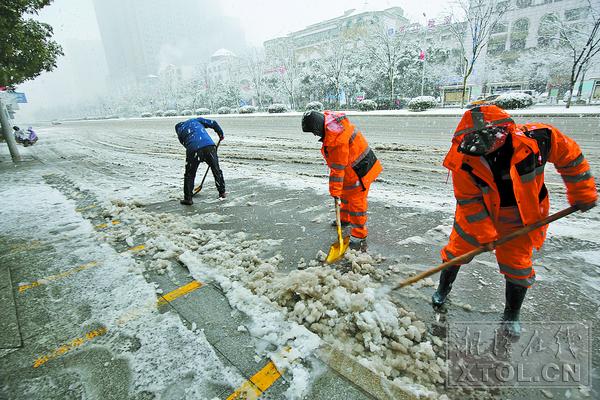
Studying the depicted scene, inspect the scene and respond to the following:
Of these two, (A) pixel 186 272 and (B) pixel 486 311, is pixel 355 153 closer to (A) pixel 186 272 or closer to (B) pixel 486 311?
(B) pixel 486 311

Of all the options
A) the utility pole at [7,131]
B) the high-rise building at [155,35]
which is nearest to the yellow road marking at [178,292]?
the utility pole at [7,131]

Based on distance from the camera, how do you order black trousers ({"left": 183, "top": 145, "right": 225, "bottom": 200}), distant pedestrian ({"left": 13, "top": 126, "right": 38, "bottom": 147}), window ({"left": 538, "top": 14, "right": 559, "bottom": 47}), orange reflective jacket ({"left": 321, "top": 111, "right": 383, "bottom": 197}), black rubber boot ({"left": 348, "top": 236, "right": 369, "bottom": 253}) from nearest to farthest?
orange reflective jacket ({"left": 321, "top": 111, "right": 383, "bottom": 197}) < black rubber boot ({"left": 348, "top": 236, "right": 369, "bottom": 253}) < black trousers ({"left": 183, "top": 145, "right": 225, "bottom": 200}) < distant pedestrian ({"left": 13, "top": 126, "right": 38, "bottom": 147}) < window ({"left": 538, "top": 14, "right": 559, "bottom": 47})

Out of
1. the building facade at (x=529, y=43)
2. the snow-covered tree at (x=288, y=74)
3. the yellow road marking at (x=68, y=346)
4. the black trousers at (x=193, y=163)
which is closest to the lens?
the yellow road marking at (x=68, y=346)

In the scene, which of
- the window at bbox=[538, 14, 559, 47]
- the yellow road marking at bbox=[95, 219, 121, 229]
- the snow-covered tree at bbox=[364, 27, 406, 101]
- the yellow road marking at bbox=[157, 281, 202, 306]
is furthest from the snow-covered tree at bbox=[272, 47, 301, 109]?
the yellow road marking at bbox=[157, 281, 202, 306]

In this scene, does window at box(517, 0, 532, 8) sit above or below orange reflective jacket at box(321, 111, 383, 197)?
above

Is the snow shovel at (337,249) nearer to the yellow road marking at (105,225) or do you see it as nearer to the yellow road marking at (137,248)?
the yellow road marking at (137,248)

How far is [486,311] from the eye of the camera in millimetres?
2406

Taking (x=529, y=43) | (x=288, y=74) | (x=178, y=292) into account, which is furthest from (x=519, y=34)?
(x=178, y=292)

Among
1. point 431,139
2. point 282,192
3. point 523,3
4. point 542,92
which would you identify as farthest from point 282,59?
point 282,192

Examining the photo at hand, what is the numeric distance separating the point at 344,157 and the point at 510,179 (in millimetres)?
1555

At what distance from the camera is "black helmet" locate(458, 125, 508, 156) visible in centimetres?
174

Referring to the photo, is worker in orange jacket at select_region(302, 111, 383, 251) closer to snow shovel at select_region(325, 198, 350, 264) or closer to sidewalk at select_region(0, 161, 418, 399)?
snow shovel at select_region(325, 198, 350, 264)

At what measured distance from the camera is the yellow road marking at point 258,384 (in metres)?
1.72

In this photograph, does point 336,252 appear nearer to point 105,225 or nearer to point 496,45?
point 105,225
